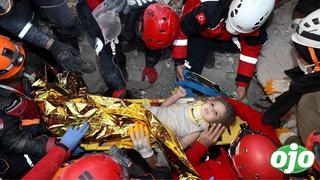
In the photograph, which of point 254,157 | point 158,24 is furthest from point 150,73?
point 254,157

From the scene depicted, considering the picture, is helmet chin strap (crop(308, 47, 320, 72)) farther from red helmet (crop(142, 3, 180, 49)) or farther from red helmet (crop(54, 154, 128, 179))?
red helmet (crop(54, 154, 128, 179))

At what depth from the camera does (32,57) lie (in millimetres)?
3619

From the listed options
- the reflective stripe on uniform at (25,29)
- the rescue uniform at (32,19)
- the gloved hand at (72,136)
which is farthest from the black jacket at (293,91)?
the reflective stripe on uniform at (25,29)

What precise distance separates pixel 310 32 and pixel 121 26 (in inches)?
65.6

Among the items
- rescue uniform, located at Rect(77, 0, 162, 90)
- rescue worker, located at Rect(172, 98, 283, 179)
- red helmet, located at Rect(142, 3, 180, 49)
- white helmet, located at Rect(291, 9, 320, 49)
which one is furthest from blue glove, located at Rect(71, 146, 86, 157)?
white helmet, located at Rect(291, 9, 320, 49)

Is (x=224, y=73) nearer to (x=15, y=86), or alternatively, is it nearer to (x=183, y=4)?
(x=183, y=4)

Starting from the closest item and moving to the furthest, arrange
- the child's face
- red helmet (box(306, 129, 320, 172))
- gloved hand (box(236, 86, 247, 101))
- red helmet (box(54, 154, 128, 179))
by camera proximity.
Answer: red helmet (box(306, 129, 320, 172)) < red helmet (box(54, 154, 128, 179)) < the child's face < gloved hand (box(236, 86, 247, 101))

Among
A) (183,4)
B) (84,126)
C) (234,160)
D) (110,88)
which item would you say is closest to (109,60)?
(110,88)

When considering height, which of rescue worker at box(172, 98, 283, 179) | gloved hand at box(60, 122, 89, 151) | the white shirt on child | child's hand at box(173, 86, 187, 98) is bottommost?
rescue worker at box(172, 98, 283, 179)

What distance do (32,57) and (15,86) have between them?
1.35 feet

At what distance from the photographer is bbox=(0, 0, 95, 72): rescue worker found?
355 cm

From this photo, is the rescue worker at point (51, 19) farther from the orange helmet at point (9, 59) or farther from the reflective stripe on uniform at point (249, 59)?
the reflective stripe on uniform at point (249, 59)

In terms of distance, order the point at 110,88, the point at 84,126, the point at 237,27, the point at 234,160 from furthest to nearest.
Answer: the point at 110,88 < the point at 237,27 < the point at 84,126 < the point at 234,160

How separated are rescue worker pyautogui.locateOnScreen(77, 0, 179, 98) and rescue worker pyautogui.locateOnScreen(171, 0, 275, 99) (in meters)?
0.27
